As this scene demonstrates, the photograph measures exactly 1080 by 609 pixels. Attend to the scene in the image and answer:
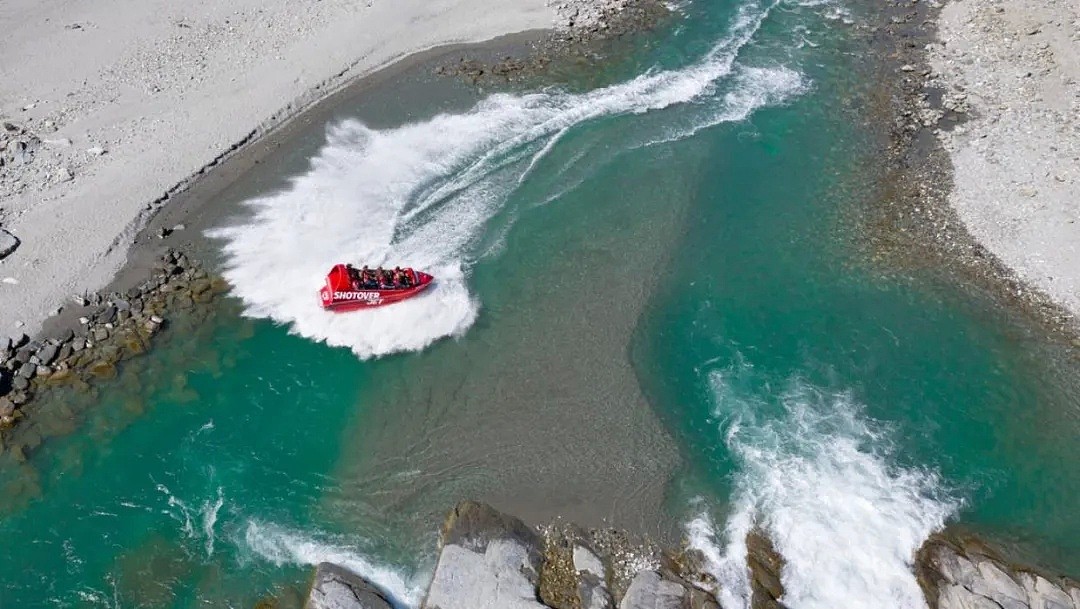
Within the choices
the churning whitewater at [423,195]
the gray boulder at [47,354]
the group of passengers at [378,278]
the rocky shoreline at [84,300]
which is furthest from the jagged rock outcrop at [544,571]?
the gray boulder at [47,354]

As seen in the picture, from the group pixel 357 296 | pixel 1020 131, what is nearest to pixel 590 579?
pixel 357 296

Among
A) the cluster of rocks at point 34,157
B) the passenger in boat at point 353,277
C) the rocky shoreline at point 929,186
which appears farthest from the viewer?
the cluster of rocks at point 34,157

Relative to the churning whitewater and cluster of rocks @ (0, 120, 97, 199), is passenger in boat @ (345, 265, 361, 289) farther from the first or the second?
cluster of rocks @ (0, 120, 97, 199)

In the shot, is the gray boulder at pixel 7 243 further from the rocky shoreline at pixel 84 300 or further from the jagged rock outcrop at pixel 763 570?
the jagged rock outcrop at pixel 763 570

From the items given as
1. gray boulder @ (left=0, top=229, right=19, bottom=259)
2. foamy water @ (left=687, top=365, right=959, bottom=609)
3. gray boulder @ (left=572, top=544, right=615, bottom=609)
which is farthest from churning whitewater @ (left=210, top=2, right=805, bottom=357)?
foamy water @ (left=687, top=365, right=959, bottom=609)

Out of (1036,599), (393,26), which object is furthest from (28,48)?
(1036,599)

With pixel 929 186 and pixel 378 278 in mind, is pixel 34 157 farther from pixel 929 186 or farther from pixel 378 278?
pixel 929 186
